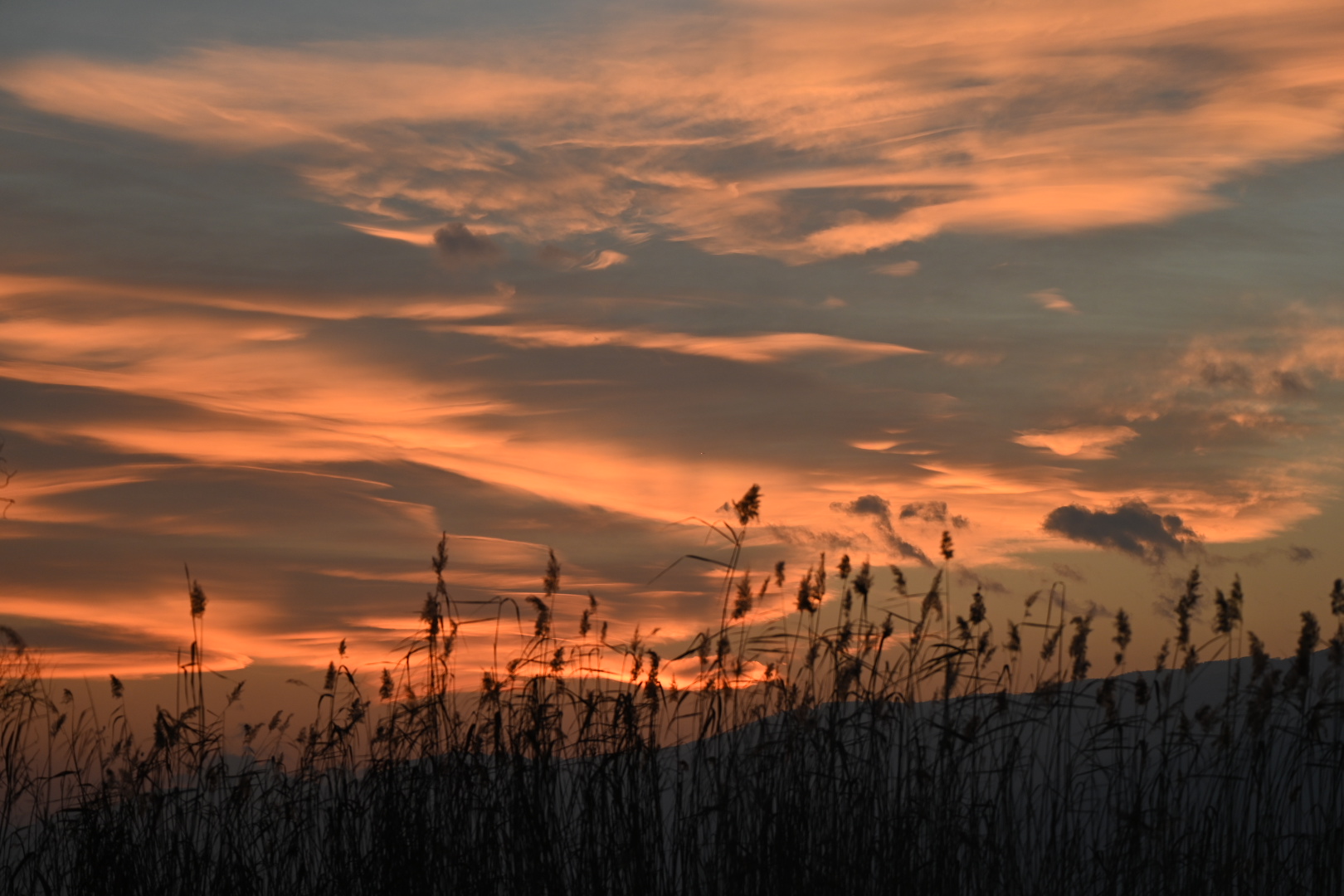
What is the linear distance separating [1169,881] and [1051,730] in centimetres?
104

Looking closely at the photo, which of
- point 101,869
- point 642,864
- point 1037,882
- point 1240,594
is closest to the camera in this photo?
point 642,864

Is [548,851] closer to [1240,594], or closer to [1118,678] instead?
[1118,678]

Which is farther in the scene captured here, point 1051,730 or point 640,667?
point 1051,730

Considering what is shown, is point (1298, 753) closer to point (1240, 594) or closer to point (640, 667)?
point (1240, 594)

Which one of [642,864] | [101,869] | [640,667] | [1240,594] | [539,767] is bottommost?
[101,869]

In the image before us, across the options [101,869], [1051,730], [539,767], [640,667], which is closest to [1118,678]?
[1051,730]

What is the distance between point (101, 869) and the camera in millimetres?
6902

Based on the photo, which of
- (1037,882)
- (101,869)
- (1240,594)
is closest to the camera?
(1037,882)

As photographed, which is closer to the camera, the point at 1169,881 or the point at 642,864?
the point at 642,864

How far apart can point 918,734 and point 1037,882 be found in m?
1.06

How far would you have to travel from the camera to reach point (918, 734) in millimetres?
6566

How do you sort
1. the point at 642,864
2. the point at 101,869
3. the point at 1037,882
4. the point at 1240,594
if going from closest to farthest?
the point at 642,864 → the point at 1037,882 → the point at 101,869 → the point at 1240,594

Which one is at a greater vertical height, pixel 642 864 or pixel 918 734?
pixel 918 734

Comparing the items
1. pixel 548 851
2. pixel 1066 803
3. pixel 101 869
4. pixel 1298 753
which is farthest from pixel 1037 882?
pixel 101 869
